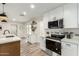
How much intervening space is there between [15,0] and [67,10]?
3.03 metres

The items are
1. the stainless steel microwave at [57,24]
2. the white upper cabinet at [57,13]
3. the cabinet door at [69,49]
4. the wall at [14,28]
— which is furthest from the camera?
the wall at [14,28]

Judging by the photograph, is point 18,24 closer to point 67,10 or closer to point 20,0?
point 67,10

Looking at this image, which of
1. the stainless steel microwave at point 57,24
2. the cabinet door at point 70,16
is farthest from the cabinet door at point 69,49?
the stainless steel microwave at point 57,24

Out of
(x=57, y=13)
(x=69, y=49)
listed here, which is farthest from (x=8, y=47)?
(x=57, y=13)

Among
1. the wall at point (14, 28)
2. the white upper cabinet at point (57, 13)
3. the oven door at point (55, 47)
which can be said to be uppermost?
the white upper cabinet at point (57, 13)

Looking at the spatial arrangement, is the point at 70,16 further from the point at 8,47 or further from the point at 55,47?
the point at 8,47

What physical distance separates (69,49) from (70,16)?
1209mm

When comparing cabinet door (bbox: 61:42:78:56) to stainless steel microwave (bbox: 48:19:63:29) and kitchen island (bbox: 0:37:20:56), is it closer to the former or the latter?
stainless steel microwave (bbox: 48:19:63:29)

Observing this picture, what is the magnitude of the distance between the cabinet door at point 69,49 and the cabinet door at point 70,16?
27.7 inches

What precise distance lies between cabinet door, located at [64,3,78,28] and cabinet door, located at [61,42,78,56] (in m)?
0.70

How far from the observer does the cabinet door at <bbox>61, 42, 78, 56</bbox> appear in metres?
2.92

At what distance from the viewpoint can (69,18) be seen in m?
3.62

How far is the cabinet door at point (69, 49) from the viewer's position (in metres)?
2.92

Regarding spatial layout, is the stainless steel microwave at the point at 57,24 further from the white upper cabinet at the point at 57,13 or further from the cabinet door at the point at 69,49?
the cabinet door at the point at 69,49
